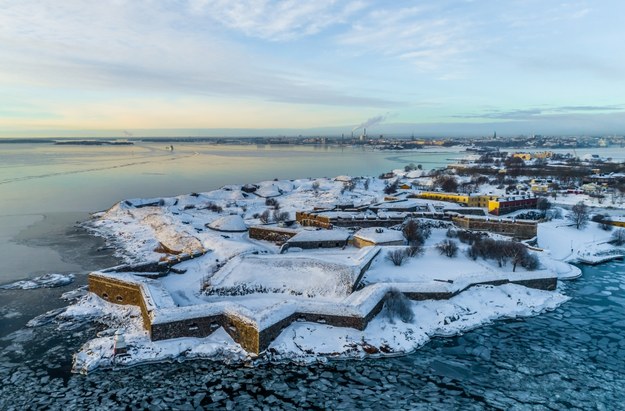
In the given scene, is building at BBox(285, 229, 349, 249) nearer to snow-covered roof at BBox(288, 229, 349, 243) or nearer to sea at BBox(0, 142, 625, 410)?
snow-covered roof at BBox(288, 229, 349, 243)

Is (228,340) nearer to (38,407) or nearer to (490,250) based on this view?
(38,407)

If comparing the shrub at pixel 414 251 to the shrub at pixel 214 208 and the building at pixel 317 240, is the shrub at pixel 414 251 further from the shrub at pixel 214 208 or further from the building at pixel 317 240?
the shrub at pixel 214 208

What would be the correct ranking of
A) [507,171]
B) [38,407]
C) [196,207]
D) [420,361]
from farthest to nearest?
[507,171] < [196,207] < [420,361] < [38,407]

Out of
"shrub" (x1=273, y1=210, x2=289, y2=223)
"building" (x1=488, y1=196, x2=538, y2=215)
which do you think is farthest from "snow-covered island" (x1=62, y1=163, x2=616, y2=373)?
"building" (x1=488, y1=196, x2=538, y2=215)

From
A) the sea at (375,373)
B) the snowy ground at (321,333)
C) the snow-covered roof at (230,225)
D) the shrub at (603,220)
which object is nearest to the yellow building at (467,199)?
the shrub at (603,220)

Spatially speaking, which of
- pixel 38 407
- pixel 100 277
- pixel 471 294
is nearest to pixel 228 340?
pixel 38 407

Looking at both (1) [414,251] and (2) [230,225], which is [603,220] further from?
(2) [230,225]

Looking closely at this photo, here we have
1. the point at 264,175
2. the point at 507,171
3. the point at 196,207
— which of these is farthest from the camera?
the point at 264,175
